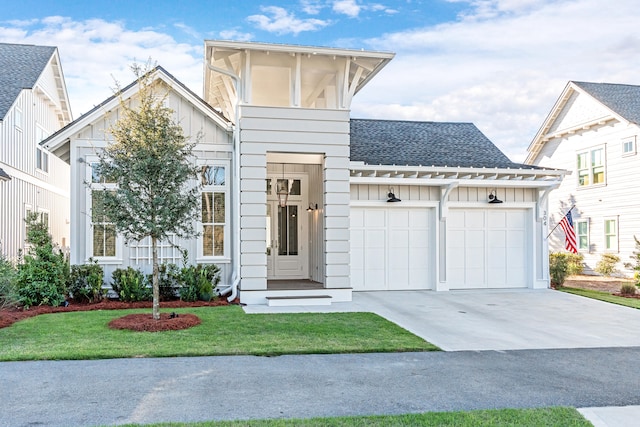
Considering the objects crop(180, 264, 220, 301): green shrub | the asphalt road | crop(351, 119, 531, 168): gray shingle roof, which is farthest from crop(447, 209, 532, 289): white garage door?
the asphalt road

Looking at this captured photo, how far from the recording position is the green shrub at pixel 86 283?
11242 mm

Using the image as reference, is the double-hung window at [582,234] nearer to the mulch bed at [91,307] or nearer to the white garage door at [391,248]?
the white garage door at [391,248]

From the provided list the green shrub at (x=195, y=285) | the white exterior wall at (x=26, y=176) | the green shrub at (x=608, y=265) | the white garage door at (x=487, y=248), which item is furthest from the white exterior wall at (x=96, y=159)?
the green shrub at (x=608, y=265)

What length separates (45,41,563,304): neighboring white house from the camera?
11422 millimetres

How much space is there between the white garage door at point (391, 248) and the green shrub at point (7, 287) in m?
7.26

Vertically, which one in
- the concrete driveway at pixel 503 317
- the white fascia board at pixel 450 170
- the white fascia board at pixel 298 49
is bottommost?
the concrete driveway at pixel 503 317

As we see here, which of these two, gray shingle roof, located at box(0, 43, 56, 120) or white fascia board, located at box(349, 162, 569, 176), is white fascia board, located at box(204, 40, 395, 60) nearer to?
white fascia board, located at box(349, 162, 569, 176)

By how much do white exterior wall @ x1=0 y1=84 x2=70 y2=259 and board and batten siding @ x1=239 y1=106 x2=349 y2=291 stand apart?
7829mm

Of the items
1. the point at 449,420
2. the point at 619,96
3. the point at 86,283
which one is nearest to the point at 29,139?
the point at 86,283

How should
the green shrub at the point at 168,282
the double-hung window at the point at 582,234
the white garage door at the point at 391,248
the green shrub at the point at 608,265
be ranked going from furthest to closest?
the double-hung window at the point at 582,234 → the green shrub at the point at 608,265 → the white garage door at the point at 391,248 → the green shrub at the point at 168,282

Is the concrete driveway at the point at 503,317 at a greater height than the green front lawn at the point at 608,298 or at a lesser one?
greater

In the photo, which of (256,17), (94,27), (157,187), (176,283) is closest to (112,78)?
(157,187)

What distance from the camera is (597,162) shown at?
19859 mm

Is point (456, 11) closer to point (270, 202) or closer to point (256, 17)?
point (256, 17)
